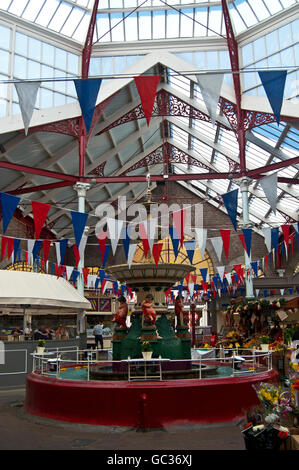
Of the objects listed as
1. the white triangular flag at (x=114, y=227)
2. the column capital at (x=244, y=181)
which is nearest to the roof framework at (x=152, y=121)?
the column capital at (x=244, y=181)

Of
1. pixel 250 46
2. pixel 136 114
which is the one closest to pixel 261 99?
pixel 250 46

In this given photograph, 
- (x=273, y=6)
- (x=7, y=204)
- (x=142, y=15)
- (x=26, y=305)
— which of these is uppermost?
(x=142, y=15)

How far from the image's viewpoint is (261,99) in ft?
71.4

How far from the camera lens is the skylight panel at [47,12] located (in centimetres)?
2218

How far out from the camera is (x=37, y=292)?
744 inches

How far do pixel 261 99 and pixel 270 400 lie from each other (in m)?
19.2

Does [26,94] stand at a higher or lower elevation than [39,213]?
higher

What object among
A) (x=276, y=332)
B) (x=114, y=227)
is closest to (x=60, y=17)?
(x=114, y=227)

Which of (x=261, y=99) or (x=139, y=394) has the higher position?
(x=261, y=99)

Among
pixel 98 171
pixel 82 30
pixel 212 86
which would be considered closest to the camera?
pixel 212 86

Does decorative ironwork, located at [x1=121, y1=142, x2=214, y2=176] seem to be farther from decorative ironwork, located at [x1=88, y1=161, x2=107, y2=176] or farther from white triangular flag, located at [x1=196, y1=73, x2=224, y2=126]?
white triangular flag, located at [x1=196, y1=73, x2=224, y2=126]

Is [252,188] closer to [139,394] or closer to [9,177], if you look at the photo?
[9,177]

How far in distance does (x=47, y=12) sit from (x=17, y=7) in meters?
1.59

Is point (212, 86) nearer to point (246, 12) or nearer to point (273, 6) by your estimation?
point (273, 6)
